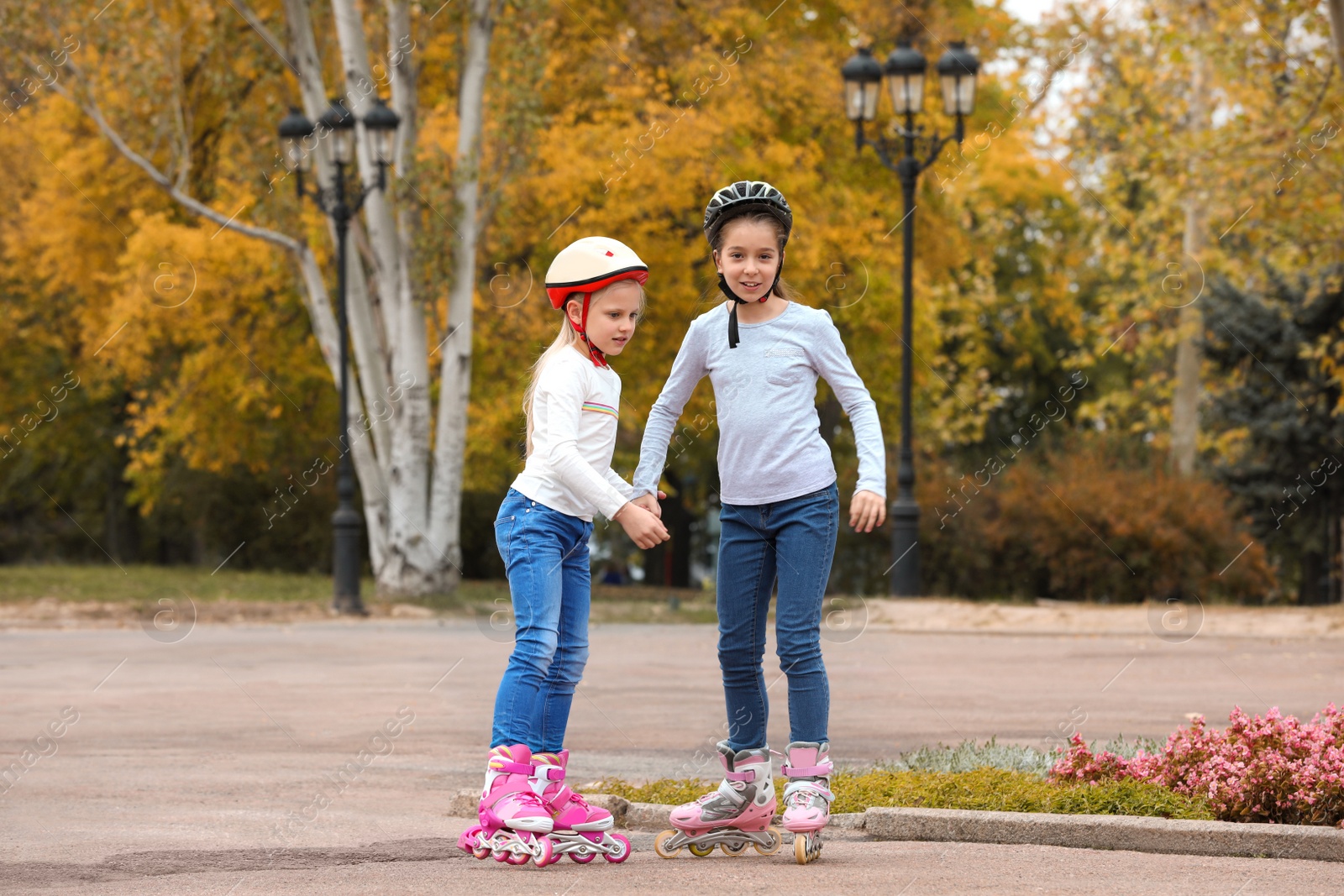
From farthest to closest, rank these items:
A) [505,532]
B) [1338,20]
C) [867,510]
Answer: [1338,20] → [505,532] → [867,510]

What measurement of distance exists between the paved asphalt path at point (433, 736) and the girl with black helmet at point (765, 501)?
0.21 metres

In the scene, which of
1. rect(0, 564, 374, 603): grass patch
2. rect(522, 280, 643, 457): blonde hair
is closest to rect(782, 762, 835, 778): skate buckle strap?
rect(522, 280, 643, 457): blonde hair

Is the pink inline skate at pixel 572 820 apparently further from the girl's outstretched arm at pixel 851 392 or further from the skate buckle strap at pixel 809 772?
the girl's outstretched arm at pixel 851 392

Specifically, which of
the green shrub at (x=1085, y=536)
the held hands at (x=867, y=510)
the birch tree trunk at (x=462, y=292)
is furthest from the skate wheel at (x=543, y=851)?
the birch tree trunk at (x=462, y=292)

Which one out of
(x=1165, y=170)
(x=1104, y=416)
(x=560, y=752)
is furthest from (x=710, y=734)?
(x=1104, y=416)

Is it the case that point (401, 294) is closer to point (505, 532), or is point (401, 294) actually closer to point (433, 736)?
point (433, 736)

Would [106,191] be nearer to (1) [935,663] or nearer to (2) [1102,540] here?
(2) [1102,540]

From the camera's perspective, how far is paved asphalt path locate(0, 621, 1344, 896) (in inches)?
171

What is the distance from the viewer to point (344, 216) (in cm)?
1922

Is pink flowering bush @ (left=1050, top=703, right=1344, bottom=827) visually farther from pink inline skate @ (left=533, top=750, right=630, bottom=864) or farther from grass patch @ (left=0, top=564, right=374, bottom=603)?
grass patch @ (left=0, top=564, right=374, bottom=603)

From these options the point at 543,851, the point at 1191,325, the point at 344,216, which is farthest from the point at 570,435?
the point at 1191,325

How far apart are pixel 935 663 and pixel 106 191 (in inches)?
762

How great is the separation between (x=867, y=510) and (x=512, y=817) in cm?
134

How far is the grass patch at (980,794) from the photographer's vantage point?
4.92 metres
